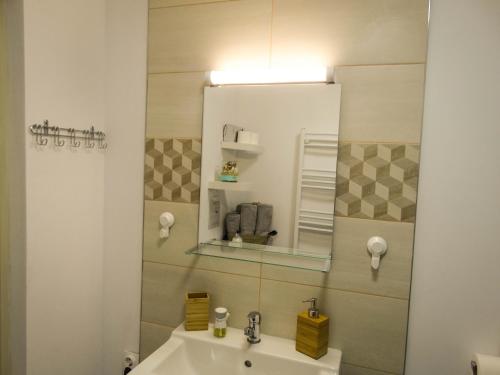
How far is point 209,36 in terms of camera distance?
1.38m

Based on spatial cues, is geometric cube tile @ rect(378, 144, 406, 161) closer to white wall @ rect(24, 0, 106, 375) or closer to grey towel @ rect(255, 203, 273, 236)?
grey towel @ rect(255, 203, 273, 236)

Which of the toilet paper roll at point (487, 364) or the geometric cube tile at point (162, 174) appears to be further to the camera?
the geometric cube tile at point (162, 174)

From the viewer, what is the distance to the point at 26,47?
1.20 m

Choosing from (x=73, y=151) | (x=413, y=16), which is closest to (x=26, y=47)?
(x=73, y=151)

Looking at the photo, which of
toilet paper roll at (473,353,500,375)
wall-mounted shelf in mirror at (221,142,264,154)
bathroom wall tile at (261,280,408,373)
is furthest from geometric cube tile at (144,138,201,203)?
toilet paper roll at (473,353,500,375)

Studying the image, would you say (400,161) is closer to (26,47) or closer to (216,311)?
(216,311)

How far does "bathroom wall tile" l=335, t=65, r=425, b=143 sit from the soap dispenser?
0.63 m

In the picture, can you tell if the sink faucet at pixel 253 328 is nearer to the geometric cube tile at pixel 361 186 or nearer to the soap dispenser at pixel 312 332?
the soap dispenser at pixel 312 332

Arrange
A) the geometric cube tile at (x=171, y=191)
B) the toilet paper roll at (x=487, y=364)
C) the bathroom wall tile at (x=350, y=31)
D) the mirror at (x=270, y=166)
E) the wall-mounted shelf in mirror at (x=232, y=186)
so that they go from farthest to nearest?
the geometric cube tile at (x=171, y=191) < the wall-mounted shelf in mirror at (x=232, y=186) < the mirror at (x=270, y=166) < the bathroom wall tile at (x=350, y=31) < the toilet paper roll at (x=487, y=364)

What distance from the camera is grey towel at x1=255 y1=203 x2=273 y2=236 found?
1.33 m

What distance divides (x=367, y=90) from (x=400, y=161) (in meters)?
0.27

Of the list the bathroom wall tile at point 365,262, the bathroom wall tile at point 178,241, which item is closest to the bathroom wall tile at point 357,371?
the bathroom wall tile at point 365,262

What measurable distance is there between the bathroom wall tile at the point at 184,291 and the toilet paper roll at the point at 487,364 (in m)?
0.74

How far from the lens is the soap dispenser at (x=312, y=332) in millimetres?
1200
